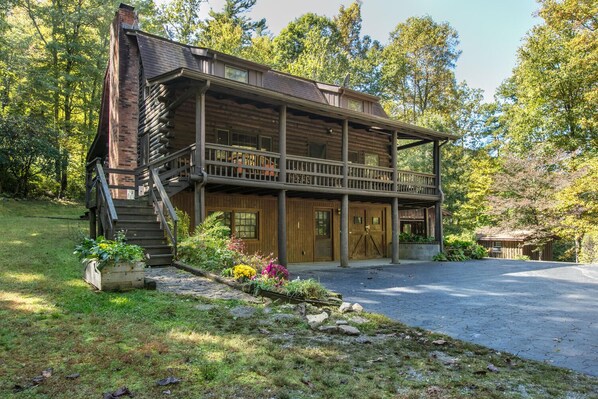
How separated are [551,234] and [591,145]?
6.12 m

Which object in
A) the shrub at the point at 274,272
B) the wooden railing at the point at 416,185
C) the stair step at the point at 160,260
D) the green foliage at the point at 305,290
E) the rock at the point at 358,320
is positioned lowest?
the rock at the point at 358,320

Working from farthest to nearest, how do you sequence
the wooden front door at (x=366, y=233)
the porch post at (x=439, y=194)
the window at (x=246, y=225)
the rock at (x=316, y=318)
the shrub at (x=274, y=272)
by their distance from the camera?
the wooden front door at (x=366, y=233) < the porch post at (x=439, y=194) < the window at (x=246, y=225) < the shrub at (x=274, y=272) < the rock at (x=316, y=318)

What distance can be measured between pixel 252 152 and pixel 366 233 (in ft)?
28.1

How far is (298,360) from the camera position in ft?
12.2

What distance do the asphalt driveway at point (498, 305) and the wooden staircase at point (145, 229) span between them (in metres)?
3.98

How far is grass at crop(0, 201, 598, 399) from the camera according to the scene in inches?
120

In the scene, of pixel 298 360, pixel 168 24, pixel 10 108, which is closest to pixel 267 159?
pixel 298 360

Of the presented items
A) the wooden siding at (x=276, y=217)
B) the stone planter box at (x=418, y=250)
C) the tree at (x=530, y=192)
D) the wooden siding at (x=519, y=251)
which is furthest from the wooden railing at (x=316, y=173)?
the wooden siding at (x=519, y=251)

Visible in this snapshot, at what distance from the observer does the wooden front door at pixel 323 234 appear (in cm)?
1606

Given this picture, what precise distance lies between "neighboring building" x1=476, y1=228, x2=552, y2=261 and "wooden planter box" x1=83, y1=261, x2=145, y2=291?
2342cm

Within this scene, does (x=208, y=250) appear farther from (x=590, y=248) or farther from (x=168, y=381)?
(x=590, y=248)

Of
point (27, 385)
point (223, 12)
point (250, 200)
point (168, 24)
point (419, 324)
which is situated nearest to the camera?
point (27, 385)

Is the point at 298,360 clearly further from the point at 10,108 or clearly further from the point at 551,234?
the point at 10,108

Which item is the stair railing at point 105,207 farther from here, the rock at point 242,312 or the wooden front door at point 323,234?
the wooden front door at point 323,234
